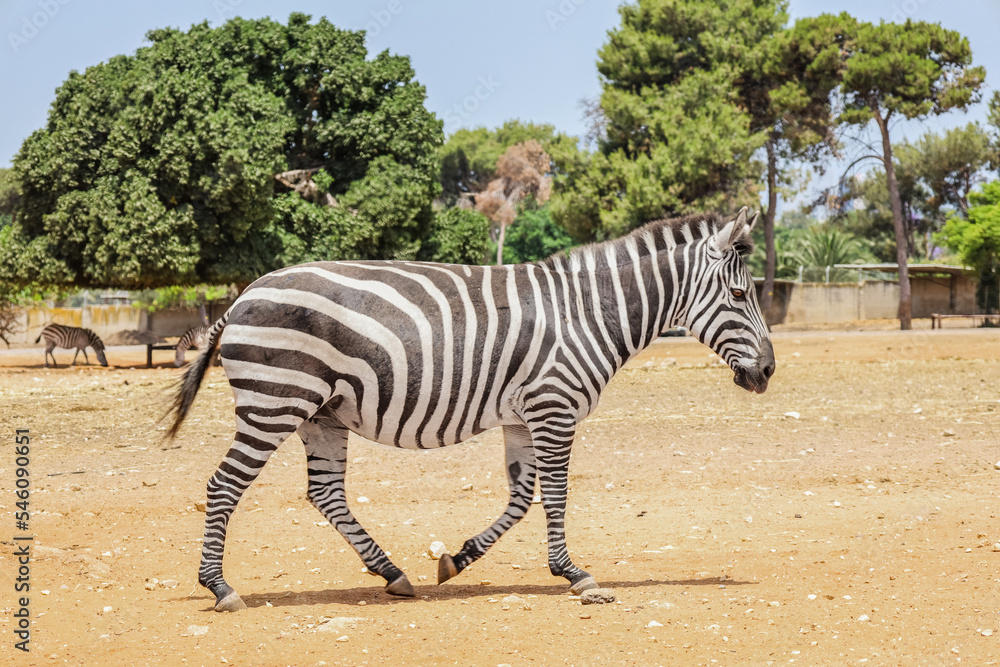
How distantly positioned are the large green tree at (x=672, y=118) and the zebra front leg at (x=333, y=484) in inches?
1217

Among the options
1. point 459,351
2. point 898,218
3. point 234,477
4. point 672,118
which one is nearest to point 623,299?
point 459,351

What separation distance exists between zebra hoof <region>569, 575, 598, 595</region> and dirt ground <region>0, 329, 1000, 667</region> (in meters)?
0.10

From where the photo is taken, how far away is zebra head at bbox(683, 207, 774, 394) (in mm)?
6195

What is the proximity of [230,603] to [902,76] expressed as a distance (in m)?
36.0

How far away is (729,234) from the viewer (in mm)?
6199

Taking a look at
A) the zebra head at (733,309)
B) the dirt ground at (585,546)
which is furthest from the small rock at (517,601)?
the zebra head at (733,309)

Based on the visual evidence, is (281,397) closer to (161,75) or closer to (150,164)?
(150,164)

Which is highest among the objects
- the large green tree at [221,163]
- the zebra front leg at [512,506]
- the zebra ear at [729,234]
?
the large green tree at [221,163]

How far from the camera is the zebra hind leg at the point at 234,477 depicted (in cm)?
558

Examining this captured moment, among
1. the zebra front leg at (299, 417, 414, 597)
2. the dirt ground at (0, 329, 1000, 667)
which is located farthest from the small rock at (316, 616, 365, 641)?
the zebra front leg at (299, 417, 414, 597)

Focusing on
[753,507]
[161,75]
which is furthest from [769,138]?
[753,507]

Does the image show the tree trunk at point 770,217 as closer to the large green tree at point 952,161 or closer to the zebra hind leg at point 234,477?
the large green tree at point 952,161

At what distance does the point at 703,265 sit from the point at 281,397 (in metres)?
2.86

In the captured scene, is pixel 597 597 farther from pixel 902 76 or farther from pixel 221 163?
pixel 902 76
